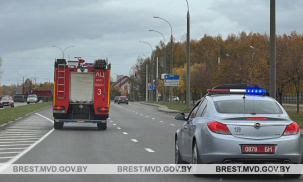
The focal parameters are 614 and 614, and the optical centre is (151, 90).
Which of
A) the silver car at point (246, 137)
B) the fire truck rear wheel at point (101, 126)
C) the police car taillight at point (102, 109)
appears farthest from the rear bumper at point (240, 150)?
the fire truck rear wheel at point (101, 126)

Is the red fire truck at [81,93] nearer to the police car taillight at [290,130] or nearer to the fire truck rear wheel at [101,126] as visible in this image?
the fire truck rear wheel at [101,126]

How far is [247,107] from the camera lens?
10281 mm

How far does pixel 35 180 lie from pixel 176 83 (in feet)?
174

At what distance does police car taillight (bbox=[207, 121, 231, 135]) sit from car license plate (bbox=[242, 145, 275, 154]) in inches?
14.4

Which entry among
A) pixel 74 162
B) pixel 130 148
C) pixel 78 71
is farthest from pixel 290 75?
pixel 74 162

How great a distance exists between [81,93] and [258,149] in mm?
17895

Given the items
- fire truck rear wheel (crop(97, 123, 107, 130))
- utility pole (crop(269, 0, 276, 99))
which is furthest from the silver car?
fire truck rear wheel (crop(97, 123, 107, 130))

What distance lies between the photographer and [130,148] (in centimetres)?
1717

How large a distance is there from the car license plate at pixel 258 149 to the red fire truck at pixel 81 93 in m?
17.1

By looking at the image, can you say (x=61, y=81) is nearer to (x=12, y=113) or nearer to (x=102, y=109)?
(x=102, y=109)

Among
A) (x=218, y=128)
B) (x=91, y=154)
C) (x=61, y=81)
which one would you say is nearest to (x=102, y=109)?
(x=61, y=81)

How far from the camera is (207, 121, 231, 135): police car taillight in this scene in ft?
31.8

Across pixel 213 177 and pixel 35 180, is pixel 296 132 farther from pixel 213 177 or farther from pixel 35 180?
pixel 35 180

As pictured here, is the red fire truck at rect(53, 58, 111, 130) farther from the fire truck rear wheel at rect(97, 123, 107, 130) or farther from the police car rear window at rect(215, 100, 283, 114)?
the police car rear window at rect(215, 100, 283, 114)
